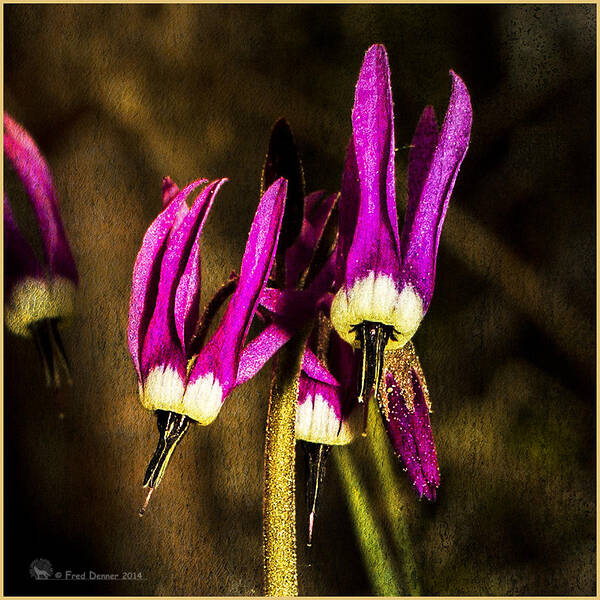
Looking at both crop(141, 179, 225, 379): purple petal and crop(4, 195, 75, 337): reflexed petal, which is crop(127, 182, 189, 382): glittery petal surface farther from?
crop(4, 195, 75, 337): reflexed petal

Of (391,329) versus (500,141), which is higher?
(500,141)

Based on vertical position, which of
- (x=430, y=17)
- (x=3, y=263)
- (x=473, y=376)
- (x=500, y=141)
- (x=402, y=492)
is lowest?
(x=402, y=492)

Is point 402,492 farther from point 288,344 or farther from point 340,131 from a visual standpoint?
point 340,131

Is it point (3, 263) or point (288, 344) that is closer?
point (288, 344)

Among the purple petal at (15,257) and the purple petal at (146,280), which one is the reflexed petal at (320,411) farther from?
the purple petal at (15,257)

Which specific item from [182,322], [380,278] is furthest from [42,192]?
[380,278]

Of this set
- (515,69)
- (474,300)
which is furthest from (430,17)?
(474,300)
